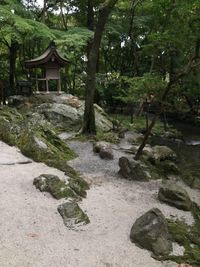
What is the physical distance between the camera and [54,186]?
306 inches

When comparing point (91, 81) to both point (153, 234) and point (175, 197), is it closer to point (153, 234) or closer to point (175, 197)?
point (175, 197)

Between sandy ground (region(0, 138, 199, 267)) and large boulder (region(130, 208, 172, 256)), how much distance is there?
155mm

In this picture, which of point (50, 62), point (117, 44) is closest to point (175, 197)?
point (50, 62)

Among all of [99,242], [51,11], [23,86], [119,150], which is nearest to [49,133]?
[119,150]

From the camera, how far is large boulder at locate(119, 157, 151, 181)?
10.4 m

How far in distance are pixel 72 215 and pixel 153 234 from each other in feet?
5.27

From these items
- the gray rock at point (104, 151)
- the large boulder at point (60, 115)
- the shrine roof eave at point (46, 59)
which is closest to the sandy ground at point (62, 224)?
the gray rock at point (104, 151)

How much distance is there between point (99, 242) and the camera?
6.21 meters

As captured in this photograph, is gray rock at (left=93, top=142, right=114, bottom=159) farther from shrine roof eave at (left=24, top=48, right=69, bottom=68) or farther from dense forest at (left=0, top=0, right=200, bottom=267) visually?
shrine roof eave at (left=24, top=48, right=69, bottom=68)

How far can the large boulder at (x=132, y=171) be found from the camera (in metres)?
10.4

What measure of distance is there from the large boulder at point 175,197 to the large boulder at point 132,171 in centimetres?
161

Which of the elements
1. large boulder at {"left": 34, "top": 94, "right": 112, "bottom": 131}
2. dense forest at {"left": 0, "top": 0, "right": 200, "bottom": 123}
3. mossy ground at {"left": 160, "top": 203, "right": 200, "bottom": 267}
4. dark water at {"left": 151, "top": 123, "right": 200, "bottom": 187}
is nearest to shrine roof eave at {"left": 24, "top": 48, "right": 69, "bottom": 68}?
dense forest at {"left": 0, "top": 0, "right": 200, "bottom": 123}

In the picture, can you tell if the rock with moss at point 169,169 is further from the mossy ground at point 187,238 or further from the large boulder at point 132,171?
the mossy ground at point 187,238

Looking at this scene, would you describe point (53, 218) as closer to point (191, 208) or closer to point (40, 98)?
point (191, 208)
